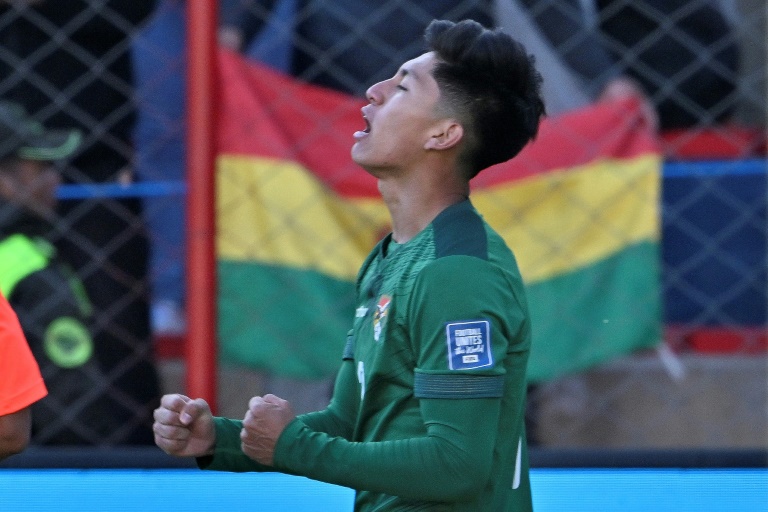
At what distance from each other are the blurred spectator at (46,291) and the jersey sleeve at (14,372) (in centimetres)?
151

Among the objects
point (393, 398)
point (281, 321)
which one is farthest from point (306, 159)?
point (393, 398)

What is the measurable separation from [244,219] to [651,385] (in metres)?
1.28

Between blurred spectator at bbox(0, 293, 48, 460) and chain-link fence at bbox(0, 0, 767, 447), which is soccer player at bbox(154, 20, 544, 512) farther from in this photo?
chain-link fence at bbox(0, 0, 767, 447)

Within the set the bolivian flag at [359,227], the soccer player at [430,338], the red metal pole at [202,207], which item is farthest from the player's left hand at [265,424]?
the bolivian flag at [359,227]

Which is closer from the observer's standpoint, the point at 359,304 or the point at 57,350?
the point at 359,304

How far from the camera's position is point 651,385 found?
338cm

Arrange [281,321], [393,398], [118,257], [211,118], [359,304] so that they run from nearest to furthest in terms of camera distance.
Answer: [393,398]
[359,304]
[211,118]
[281,321]
[118,257]

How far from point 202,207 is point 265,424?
139cm

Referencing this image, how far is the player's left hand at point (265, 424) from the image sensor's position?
59.1 inches

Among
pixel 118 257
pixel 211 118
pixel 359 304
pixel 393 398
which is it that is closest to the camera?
pixel 393 398

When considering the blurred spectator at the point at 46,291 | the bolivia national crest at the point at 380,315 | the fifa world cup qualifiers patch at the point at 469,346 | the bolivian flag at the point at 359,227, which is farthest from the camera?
the blurred spectator at the point at 46,291

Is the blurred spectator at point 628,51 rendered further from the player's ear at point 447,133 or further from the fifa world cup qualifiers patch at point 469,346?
the fifa world cup qualifiers patch at point 469,346

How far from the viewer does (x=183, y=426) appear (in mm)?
1596

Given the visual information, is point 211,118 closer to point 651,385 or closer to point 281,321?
point 281,321
